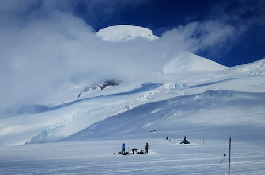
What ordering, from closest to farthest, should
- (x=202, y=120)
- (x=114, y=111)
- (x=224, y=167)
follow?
(x=224, y=167) < (x=202, y=120) < (x=114, y=111)

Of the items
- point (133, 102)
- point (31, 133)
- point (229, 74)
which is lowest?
point (31, 133)

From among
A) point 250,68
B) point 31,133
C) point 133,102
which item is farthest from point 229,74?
point 31,133

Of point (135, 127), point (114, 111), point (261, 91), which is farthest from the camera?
point (114, 111)

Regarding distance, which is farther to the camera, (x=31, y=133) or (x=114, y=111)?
(x=31, y=133)

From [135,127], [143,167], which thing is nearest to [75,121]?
[135,127]

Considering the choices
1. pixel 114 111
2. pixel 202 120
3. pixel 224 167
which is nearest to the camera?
pixel 224 167

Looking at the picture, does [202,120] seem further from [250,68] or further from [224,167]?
[250,68]

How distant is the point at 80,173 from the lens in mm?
20719

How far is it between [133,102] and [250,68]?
66.5 metres

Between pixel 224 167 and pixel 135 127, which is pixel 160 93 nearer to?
pixel 135 127

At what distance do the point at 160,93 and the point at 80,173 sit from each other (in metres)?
131

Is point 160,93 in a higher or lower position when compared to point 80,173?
higher

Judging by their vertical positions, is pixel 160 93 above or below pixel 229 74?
below

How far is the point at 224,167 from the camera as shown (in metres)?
22.7
